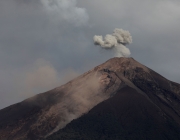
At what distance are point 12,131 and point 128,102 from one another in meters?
34.3

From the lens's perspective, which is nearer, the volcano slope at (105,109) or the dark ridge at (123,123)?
the dark ridge at (123,123)

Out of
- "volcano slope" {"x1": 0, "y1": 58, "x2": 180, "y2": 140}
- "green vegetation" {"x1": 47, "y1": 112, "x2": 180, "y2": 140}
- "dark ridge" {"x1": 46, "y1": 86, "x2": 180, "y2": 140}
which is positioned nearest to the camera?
"green vegetation" {"x1": 47, "y1": 112, "x2": 180, "y2": 140}

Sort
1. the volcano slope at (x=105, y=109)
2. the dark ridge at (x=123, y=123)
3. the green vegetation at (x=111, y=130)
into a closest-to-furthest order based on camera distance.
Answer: the green vegetation at (x=111, y=130) → the dark ridge at (x=123, y=123) → the volcano slope at (x=105, y=109)

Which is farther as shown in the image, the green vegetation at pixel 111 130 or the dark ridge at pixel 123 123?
the dark ridge at pixel 123 123

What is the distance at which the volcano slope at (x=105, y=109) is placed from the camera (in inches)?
6053

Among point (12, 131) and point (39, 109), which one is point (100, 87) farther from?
point (12, 131)

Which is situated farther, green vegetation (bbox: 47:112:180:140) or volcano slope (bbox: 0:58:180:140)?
volcano slope (bbox: 0:58:180:140)

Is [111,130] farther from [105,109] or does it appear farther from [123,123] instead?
[105,109]

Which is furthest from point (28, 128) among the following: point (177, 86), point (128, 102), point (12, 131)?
point (177, 86)

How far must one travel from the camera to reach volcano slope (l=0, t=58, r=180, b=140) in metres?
154

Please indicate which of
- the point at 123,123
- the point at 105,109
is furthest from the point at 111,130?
the point at 105,109

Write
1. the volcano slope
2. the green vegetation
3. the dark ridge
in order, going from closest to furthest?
the green vegetation, the dark ridge, the volcano slope

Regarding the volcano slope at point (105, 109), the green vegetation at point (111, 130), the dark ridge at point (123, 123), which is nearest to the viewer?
the green vegetation at point (111, 130)

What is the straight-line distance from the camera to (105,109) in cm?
16062
